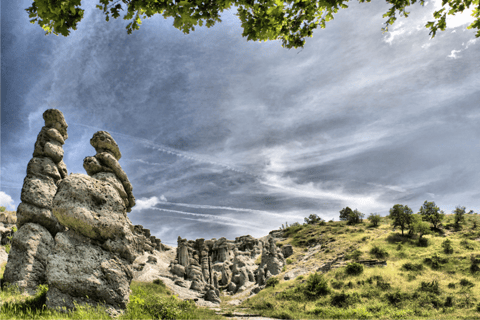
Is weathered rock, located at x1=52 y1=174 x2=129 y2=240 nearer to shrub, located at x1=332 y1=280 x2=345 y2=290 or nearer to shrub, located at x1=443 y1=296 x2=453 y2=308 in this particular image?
shrub, located at x1=443 y1=296 x2=453 y2=308

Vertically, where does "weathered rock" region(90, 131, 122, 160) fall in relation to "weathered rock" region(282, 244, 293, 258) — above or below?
above

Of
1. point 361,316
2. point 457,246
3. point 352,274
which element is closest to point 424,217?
point 457,246

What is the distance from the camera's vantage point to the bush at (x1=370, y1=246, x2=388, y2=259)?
43562 mm

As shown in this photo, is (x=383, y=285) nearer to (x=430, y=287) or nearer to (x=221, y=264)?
(x=430, y=287)

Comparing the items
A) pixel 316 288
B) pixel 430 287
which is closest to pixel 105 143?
pixel 316 288

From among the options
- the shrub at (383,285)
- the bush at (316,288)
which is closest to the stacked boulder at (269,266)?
the bush at (316,288)

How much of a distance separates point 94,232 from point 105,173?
5.34 meters

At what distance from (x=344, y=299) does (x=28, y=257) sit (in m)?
32.8

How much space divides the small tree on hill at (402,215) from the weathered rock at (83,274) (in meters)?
66.2

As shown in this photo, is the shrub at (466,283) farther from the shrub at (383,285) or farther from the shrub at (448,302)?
the shrub at (383,285)

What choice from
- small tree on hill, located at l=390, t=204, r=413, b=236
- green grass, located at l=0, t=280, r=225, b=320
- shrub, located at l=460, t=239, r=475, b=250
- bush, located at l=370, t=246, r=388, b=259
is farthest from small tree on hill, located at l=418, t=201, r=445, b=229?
green grass, located at l=0, t=280, r=225, b=320

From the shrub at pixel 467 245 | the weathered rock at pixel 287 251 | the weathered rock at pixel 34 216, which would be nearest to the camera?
the weathered rock at pixel 34 216

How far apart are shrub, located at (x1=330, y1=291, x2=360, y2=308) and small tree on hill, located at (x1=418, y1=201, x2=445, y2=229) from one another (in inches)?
2052

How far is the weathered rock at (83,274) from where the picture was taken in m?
9.20
